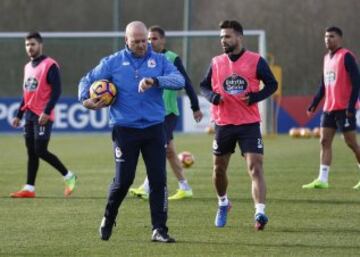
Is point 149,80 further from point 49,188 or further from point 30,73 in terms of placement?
point 49,188

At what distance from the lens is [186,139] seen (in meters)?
28.3

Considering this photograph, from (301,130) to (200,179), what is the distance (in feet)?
44.1

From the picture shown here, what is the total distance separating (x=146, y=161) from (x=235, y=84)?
4.89 ft

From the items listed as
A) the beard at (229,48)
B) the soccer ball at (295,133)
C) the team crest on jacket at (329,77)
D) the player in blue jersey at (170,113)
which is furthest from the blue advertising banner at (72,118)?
the beard at (229,48)

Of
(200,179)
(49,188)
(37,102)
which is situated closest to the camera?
(37,102)

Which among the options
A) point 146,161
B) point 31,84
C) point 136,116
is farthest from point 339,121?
point 136,116

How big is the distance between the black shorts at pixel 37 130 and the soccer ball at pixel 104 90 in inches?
166

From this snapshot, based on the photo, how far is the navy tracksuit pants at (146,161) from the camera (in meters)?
9.72

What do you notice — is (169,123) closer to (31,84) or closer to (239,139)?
(31,84)

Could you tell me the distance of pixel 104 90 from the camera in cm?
953

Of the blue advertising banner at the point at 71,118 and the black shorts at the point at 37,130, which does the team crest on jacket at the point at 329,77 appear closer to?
the black shorts at the point at 37,130

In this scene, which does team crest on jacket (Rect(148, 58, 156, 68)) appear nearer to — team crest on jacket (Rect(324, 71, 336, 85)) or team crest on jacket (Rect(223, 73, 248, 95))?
team crest on jacket (Rect(223, 73, 248, 95))

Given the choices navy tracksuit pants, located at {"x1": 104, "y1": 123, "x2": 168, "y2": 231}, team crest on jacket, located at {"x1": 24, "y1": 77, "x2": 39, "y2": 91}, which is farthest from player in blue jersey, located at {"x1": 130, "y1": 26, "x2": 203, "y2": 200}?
navy tracksuit pants, located at {"x1": 104, "y1": 123, "x2": 168, "y2": 231}

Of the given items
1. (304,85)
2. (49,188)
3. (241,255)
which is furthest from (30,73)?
(304,85)
